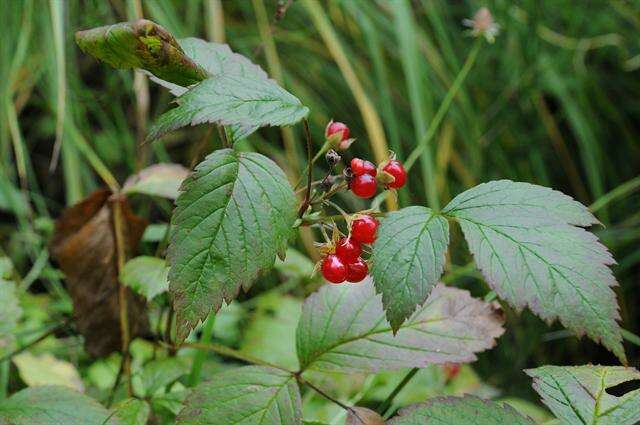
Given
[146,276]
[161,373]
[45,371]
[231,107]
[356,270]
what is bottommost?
[45,371]

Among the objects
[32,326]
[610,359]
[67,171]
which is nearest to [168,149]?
[67,171]

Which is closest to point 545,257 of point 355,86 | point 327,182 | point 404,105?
point 327,182

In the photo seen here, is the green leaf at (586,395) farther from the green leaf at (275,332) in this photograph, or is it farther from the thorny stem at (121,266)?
the green leaf at (275,332)

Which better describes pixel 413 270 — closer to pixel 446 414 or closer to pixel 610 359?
pixel 446 414

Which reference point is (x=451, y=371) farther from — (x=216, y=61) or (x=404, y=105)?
(x=404, y=105)

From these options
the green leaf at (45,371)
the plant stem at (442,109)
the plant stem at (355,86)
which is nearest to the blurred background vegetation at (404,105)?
the plant stem at (355,86)
